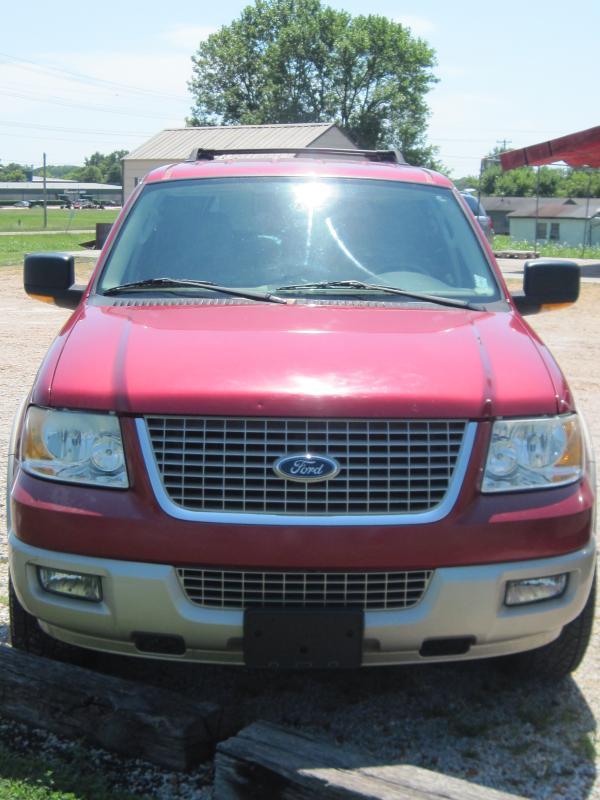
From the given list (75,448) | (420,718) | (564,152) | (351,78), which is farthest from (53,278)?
(351,78)

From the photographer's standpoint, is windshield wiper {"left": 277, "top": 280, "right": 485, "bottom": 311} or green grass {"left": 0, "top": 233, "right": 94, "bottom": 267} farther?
green grass {"left": 0, "top": 233, "right": 94, "bottom": 267}

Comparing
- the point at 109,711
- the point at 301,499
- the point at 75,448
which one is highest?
the point at 75,448

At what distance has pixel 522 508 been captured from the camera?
3043mm

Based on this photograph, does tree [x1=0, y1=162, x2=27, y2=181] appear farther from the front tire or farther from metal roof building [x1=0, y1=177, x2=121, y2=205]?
the front tire

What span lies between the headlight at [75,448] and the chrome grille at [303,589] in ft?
1.26

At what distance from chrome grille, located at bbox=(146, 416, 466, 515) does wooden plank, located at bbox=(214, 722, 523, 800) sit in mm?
636

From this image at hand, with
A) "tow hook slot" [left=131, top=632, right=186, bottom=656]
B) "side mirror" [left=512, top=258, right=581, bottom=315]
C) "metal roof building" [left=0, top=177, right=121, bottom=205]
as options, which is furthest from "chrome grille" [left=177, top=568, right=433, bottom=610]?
"metal roof building" [left=0, top=177, right=121, bottom=205]

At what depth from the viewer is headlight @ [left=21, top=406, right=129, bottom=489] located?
3.07 meters

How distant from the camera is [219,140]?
54.4 metres

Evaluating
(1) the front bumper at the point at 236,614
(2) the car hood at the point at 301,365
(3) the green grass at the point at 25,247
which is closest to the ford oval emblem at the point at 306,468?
(2) the car hood at the point at 301,365

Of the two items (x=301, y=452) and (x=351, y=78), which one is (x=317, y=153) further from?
(x=351, y=78)

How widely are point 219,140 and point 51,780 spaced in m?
53.6

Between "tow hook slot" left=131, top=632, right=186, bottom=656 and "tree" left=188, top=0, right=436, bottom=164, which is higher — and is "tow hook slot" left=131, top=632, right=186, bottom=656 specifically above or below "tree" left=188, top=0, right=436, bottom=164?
below

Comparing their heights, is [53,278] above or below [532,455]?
above
